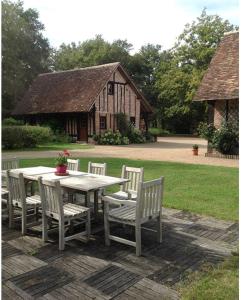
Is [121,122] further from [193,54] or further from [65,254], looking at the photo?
[65,254]

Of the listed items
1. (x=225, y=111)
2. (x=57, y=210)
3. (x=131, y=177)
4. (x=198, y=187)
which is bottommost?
(x=198, y=187)

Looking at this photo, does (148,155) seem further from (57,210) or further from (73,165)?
(57,210)

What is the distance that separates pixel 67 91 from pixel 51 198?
86.6 feet

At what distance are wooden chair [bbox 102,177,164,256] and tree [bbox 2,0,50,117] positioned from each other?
1305 inches

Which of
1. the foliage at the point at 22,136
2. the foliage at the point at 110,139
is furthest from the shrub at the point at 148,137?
the foliage at the point at 22,136

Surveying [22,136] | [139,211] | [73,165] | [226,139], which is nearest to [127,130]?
[22,136]

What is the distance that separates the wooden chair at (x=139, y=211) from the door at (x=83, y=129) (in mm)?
23362

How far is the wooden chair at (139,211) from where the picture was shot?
15.5 ft

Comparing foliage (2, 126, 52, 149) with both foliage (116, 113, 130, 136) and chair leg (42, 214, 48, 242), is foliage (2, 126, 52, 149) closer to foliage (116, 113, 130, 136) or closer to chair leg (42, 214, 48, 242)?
foliage (116, 113, 130, 136)

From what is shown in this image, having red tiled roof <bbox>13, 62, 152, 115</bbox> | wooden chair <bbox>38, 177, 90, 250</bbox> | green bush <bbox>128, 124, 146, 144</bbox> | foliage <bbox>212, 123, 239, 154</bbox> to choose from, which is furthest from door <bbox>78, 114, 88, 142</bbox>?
wooden chair <bbox>38, 177, 90, 250</bbox>

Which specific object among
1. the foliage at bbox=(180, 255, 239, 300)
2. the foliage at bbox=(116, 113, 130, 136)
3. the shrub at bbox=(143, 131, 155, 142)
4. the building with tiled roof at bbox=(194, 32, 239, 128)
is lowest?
the foliage at bbox=(180, 255, 239, 300)

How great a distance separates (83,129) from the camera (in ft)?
93.9

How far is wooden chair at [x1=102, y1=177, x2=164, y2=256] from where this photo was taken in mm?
4730

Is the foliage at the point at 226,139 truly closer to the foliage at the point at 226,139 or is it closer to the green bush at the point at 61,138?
the foliage at the point at 226,139
